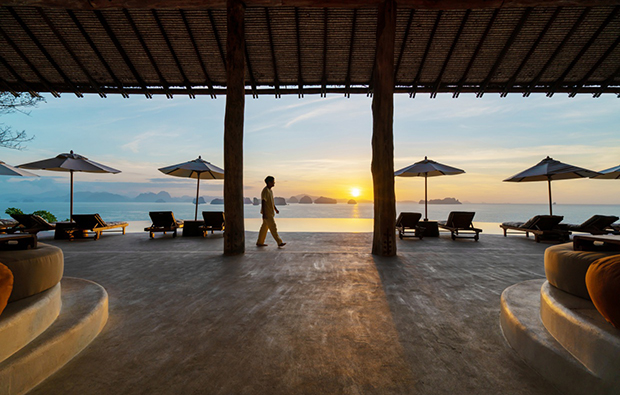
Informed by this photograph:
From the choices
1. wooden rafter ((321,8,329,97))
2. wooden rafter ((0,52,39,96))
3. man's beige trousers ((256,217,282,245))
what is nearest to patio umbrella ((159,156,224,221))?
man's beige trousers ((256,217,282,245))

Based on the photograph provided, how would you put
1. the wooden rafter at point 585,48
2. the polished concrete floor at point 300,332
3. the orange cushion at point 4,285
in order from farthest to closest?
the wooden rafter at point 585,48, the polished concrete floor at point 300,332, the orange cushion at point 4,285

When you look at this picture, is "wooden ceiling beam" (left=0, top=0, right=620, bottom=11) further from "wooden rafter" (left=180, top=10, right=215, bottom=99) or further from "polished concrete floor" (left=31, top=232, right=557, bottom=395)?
"polished concrete floor" (left=31, top=232, right=557, bottom=395)

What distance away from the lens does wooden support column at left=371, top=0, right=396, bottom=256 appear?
18.7ft

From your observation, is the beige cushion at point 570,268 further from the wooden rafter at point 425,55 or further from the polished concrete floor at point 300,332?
the wooden rafter at point 425,55

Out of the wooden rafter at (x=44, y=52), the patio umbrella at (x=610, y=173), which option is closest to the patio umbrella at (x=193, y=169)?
the wooden rafter at (x=44, y=52)

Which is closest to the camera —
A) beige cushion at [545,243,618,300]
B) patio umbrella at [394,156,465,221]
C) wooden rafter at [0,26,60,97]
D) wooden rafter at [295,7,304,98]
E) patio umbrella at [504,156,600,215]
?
beige cushion at [545,243,618,300]

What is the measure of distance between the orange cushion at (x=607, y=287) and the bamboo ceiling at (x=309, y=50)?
7.07m

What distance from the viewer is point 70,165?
8.88 meters

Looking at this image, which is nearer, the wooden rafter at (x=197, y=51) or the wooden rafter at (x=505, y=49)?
the wooden rafter at (x=505, y=49)

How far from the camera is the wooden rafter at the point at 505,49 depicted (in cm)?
691

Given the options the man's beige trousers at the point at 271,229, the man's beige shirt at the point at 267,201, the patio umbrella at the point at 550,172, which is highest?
the patio umbrella at the point at 550,172

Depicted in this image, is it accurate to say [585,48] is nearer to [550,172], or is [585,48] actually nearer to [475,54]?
[475,54]

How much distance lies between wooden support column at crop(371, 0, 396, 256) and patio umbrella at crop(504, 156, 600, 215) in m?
6.35

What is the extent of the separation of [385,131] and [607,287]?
15.5 feet
